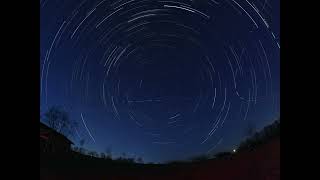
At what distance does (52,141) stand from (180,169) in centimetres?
479

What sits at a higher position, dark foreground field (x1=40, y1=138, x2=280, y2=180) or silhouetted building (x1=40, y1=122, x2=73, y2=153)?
silhouetted building (x1=40, y1=122, x2=73, y2=153)

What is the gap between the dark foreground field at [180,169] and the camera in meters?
8.02

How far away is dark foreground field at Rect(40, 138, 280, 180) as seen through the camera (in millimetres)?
8016

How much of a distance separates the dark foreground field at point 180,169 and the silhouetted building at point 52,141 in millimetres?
582

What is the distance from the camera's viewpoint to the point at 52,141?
11.6m

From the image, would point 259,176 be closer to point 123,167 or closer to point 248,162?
point 248,162

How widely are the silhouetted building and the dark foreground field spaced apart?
582mm

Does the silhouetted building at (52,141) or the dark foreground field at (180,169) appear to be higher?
the silhouetted building at (52,141)

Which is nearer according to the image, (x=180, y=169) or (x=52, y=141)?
(x=180, y=169)
